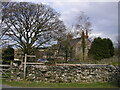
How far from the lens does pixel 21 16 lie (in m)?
32.8

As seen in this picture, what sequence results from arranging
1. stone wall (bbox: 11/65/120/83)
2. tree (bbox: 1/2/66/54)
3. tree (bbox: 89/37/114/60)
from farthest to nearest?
tree (bbox: 89/37/114/60) < tree (bbox: 1/2/66/54) < stone wall (bbox: 11/65/120/83)

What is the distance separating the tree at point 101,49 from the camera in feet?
144

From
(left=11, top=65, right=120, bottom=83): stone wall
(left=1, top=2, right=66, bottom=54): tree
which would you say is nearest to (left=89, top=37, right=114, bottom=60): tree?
(left=1, top=2, right=66, bottom=54): tree

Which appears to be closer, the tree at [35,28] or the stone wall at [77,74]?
the stone wall at [77,74]

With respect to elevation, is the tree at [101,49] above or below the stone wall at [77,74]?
above

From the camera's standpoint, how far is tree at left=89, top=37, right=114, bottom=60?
144 feet

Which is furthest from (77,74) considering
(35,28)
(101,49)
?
(101,49)

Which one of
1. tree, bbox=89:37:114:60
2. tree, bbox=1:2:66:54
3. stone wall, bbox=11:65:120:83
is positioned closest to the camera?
stone wall, bbox=11:65:120:83

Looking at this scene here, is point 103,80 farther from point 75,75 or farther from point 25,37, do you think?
point 25,37

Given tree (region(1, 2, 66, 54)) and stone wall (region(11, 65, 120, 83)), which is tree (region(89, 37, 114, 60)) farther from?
stone wall (region(11, 65, 120, 83))

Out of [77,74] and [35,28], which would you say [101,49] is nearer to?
[35,28]

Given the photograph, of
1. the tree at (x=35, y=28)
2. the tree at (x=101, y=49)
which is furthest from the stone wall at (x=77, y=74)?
the tree at (x=101, y=49)

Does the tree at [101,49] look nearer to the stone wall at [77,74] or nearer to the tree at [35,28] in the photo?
the tree at [35,28]

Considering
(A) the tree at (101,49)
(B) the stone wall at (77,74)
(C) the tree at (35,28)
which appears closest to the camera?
(B) the stone wall at (77,74)
